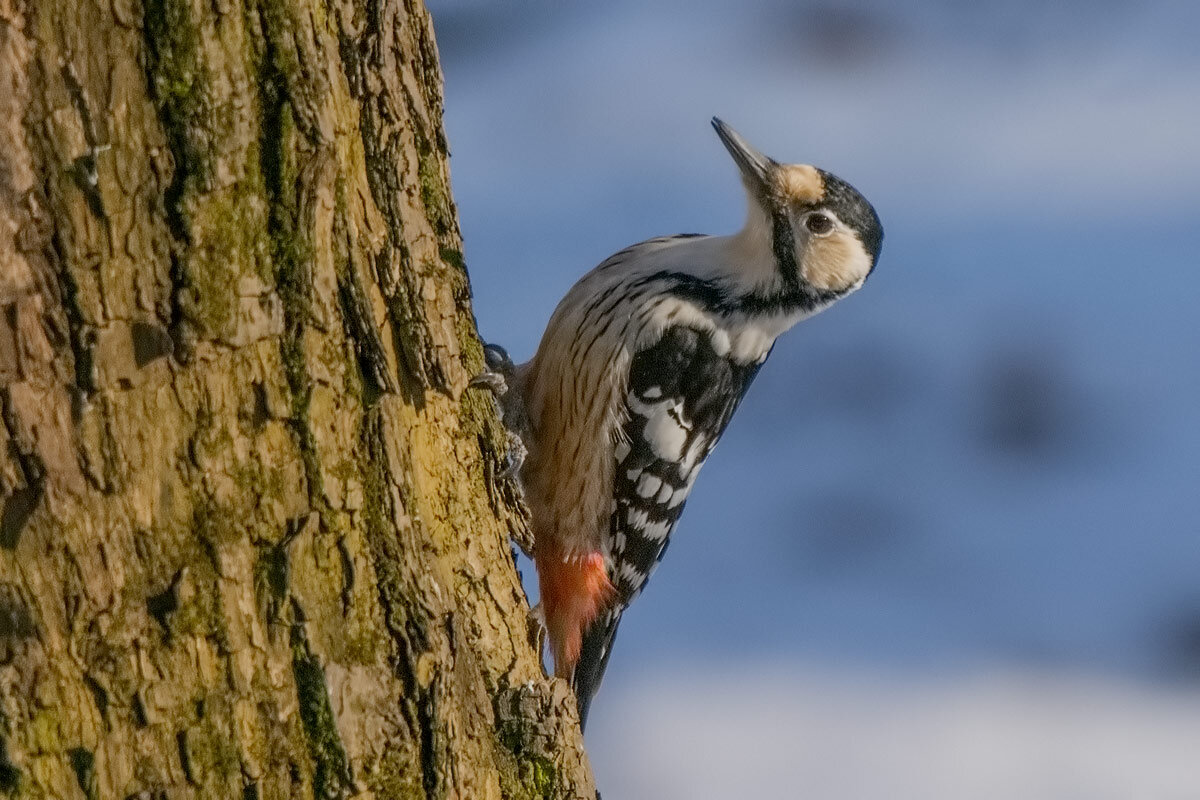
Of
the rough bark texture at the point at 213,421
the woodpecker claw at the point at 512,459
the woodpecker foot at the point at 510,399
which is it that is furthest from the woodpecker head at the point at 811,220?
the rough bark texture at the point at 213,421

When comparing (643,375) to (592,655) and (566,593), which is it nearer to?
(566,593)

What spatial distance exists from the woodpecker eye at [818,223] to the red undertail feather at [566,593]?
1.18 m

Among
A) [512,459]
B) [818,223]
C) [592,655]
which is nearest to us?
[512,459]

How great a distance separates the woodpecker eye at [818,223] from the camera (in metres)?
3.99

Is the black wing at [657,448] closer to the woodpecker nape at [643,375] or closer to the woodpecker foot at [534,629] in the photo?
the woodpecker nape at [643,375]

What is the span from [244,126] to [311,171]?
0.12m

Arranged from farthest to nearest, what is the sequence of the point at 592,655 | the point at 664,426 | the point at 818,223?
the point at 818,223, the point at 592,655, the point at 664,426

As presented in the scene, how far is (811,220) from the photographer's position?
3990 millimetres

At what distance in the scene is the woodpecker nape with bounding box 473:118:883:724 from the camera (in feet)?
11.7

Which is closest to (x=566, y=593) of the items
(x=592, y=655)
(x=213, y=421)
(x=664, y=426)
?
(x=592, y=655)

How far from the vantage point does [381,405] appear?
A: 6.84ft

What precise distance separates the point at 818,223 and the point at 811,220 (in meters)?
0.03

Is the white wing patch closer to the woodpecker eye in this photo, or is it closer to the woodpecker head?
the woodpecker head

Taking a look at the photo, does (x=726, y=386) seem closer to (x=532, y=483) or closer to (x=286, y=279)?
(x=532, y=483)
